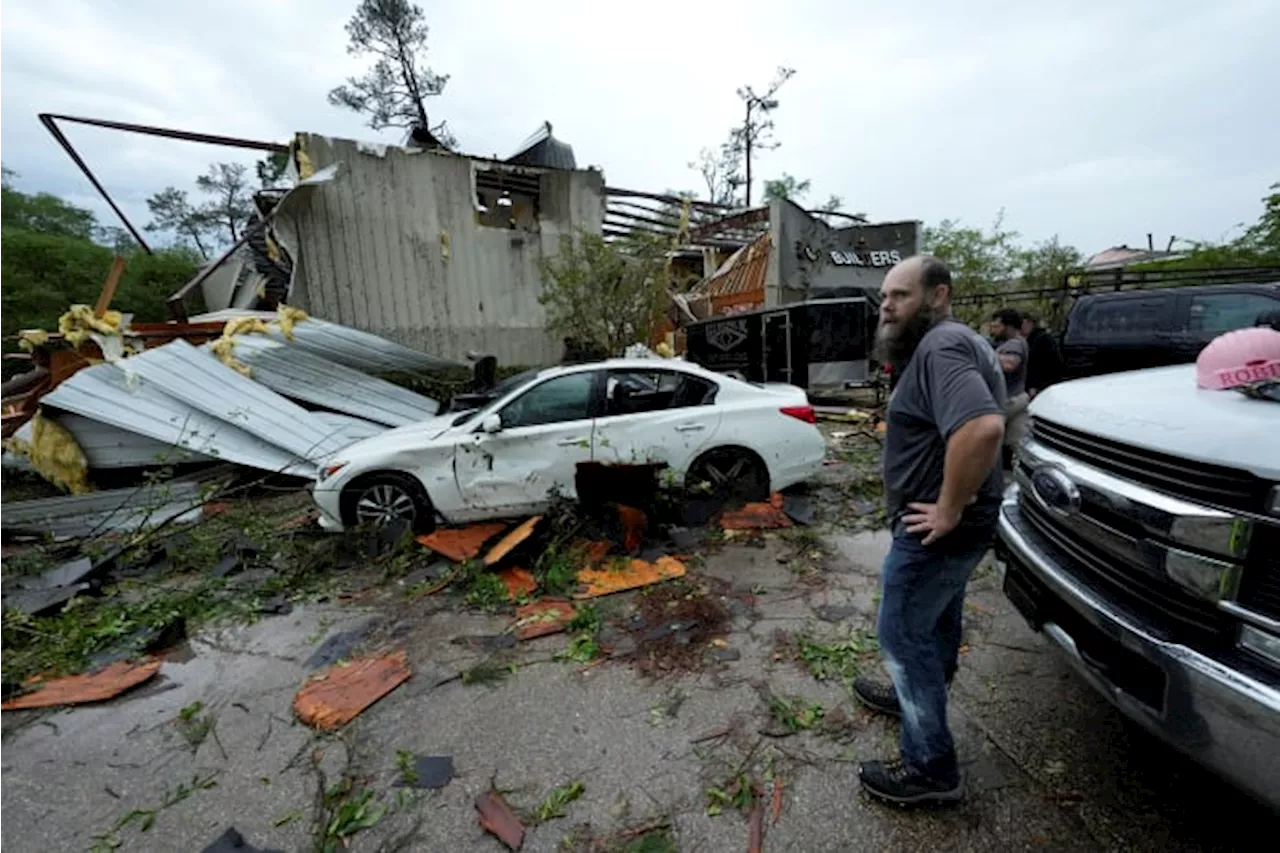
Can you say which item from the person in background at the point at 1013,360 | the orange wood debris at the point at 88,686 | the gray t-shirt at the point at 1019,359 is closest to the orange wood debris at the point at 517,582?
the orange wood debris at the point at 88,686

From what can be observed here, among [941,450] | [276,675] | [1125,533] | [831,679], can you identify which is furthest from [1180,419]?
[276,675]

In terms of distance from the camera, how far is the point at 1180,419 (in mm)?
1592

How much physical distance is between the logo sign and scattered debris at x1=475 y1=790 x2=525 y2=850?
32.8ft

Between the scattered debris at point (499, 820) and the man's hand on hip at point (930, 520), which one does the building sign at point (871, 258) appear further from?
the scattered debris at point (499, 820)

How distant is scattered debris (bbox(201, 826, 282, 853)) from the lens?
1.89 meters

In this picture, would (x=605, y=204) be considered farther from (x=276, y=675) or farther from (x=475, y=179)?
(x=276, y=675)

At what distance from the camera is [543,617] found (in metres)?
3.38

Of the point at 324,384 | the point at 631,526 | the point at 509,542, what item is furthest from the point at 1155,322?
the point at 324,384

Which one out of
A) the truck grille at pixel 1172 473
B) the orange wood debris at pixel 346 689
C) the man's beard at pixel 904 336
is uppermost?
the man's beard at pixel 904 336

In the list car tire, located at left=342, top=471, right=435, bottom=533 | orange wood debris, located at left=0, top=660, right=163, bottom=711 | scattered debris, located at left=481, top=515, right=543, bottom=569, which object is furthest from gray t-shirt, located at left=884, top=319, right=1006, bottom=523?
orange wood debris, located at left=0, top=660, right=163, bottom=711

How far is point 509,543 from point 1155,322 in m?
8.11

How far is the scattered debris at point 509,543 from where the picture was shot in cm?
388

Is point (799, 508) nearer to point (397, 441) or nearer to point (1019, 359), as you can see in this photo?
point (1019, 359)

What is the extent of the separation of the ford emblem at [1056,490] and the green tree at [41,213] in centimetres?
2279
